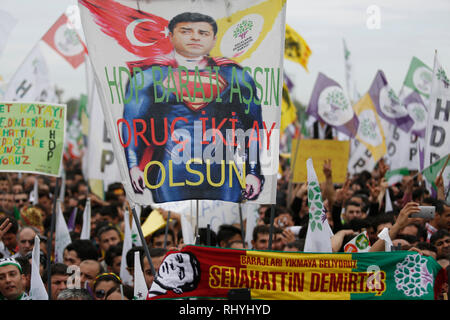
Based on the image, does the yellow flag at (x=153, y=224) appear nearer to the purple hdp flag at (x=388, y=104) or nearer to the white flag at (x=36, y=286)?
the white flag at (x=36, y=286)

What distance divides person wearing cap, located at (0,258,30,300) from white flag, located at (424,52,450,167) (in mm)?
5167

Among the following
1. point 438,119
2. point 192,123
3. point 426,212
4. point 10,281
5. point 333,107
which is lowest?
point 10,281

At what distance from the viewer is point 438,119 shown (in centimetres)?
930

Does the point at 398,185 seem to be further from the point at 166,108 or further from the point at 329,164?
the point at 166,108

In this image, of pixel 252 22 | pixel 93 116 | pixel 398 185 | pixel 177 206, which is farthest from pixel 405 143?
pixel 252 22

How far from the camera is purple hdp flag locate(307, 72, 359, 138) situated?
13.2 m

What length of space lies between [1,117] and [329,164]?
13.0ft

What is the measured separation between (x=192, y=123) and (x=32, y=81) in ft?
28.1

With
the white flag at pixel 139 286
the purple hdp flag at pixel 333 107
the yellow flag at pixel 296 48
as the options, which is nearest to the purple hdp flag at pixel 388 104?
the purple hdp flag at pixel 333 107

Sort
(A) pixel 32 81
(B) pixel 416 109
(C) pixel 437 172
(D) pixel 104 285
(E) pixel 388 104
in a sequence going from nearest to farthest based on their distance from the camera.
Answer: (D) pixel 104 285 → (C) pixel 437 172 → (A) pixel 32 81 → (E) pixel 388 104 → (B) pixel 416 109

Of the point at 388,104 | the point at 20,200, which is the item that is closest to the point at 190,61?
the point at 20,200

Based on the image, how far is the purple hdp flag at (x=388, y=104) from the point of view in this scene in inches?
538

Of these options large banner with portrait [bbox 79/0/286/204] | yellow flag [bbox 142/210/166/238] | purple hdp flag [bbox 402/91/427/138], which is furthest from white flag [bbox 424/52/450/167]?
purple hdp flag [bbox 402/91/427/138]

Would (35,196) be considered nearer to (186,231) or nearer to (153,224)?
(153,224)
